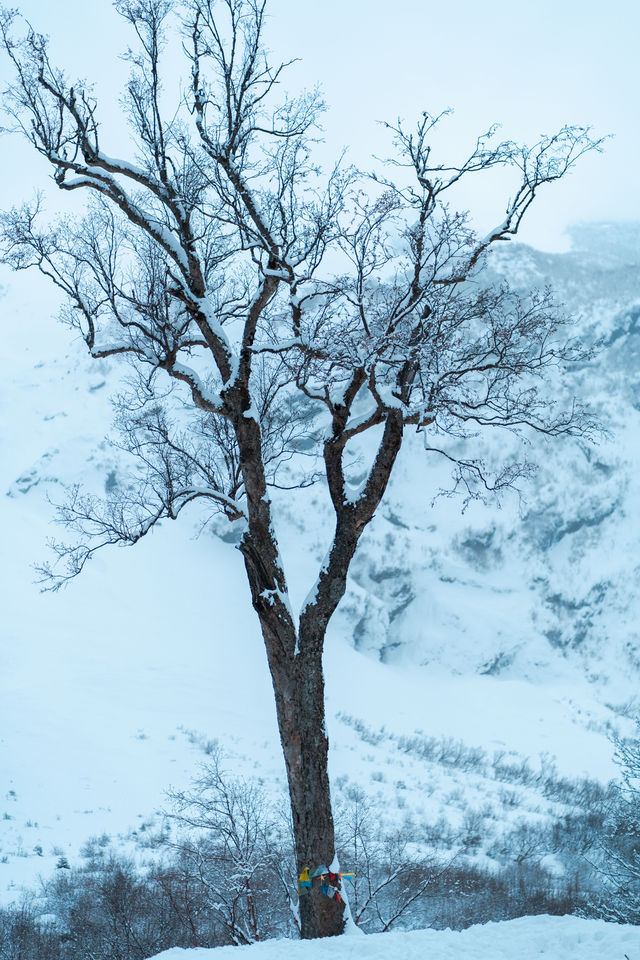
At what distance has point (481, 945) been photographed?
13.1 ft

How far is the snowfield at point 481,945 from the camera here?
148 inches

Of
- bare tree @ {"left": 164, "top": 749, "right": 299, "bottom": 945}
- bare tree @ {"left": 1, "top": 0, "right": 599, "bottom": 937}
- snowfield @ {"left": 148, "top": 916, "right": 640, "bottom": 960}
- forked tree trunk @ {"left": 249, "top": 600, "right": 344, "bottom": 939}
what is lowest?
bare tree @ {"left": 164, "top": 749, "right": 299, "bottom": 945}

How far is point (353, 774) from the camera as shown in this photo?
88.0 ft

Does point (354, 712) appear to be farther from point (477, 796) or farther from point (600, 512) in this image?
point (600, 512)

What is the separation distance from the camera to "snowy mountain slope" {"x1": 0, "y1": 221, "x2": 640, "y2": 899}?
Result: 82.6 ft

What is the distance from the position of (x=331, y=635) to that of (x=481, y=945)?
41.1m

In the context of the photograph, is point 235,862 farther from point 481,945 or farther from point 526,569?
point 526,569

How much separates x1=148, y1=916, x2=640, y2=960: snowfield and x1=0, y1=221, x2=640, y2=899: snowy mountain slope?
14087 mm

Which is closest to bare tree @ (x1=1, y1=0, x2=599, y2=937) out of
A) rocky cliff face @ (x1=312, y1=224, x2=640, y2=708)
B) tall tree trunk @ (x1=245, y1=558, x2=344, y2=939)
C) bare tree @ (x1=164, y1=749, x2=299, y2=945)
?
tall tree trunk @ (x1=245, y1=558, x2=344, y2=939)

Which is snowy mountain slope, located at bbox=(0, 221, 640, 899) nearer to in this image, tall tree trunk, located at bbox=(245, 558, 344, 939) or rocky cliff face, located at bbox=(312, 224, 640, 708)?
rocky cliff face, located at bbox=(312, 224, 640, 708)

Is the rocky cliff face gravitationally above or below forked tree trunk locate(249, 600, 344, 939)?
above

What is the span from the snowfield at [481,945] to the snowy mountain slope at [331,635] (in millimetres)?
14087

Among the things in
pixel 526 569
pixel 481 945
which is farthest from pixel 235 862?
pixel 526 569

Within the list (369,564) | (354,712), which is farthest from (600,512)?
(354,712)
